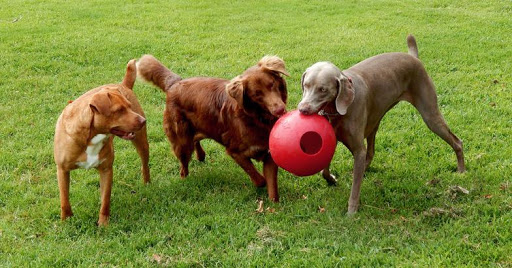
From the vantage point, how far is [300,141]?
5113 mm

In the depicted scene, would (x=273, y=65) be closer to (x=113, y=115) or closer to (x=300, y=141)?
(x=300, y=141)

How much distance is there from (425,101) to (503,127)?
1811mm

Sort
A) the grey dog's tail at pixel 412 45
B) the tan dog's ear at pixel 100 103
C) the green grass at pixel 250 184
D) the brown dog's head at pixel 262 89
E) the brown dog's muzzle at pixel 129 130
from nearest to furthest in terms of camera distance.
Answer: the green grass at pixel 250 184, the tan dog's ear at pixel 100 103, the brown dog's muzzle at pixel 129 130, the brown dog's head at pixel 262 89, the grey dog's tail at pixel 412 45

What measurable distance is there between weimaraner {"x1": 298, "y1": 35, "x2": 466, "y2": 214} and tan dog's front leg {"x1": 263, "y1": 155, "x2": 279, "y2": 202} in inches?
23.5

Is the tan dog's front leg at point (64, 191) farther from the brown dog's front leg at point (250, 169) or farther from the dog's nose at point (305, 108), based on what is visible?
the dog's nose at point (305, 108)

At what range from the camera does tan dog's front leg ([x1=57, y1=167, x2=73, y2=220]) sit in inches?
217

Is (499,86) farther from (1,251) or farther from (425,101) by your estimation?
(1,251)

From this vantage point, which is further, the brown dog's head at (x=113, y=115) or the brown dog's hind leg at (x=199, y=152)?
the brown dog's hind leg at (x=199, y=152)

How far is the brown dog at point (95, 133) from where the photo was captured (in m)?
5.19

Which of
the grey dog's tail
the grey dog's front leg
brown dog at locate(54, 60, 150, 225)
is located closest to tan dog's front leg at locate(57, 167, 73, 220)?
brown dog at locate(54, 60, 150, 225)

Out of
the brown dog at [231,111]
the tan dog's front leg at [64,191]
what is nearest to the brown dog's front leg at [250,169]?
the brown dog at [231,111]

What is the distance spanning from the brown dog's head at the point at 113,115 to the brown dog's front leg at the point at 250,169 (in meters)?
1.18

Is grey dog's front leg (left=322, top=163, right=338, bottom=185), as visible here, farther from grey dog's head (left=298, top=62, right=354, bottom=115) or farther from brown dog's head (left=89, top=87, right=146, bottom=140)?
brown dog's head (left=89, top=87, right=146, bottom=140)

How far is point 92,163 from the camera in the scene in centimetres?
544
